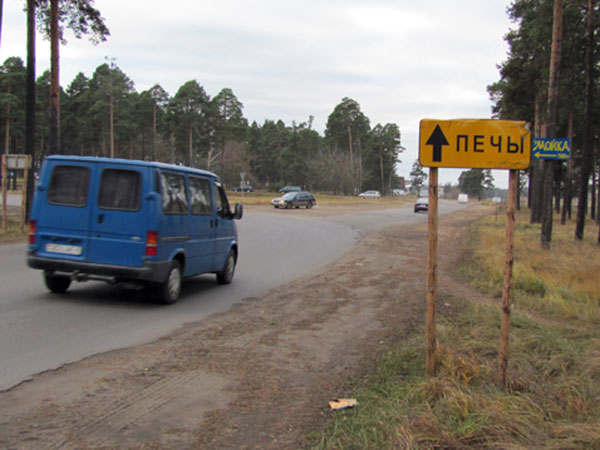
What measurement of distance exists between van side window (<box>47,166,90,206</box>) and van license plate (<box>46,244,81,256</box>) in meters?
0.63

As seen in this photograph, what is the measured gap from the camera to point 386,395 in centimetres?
457

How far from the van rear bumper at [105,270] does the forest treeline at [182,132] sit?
142 ft

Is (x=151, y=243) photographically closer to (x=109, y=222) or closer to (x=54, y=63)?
(x=109, y=222)

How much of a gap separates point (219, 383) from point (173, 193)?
14.0 feet

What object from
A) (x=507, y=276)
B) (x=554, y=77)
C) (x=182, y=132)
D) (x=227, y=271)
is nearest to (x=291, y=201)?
(x=182, y=132)

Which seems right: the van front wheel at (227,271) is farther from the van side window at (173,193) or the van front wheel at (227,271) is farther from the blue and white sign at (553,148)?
the blue and white sign at (553,148)

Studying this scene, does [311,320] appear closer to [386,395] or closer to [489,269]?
[386,395]

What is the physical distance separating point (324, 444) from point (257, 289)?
7.04 m

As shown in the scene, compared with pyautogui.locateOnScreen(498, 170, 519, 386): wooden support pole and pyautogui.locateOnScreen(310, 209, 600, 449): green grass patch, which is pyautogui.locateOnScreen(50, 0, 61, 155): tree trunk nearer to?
pyautogui.locateOnScreen(310, 209, 600, 449): green grass patch

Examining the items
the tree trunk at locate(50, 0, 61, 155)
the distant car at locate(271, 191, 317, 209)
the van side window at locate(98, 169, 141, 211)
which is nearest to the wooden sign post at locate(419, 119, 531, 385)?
the van side window at locate(98, 169, 141, 211)

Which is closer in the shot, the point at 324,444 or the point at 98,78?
the point at 324,444

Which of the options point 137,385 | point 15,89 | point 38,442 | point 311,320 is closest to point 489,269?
point 311,320

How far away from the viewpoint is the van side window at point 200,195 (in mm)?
9211

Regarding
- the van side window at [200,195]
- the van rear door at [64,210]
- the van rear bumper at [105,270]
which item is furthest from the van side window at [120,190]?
the van side window at [200,195]
